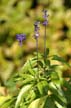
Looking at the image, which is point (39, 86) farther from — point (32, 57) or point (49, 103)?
point (32, 57)

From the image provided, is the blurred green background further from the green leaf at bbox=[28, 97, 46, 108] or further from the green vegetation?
the green leaf at bbox=[28, 97, 46, 108]

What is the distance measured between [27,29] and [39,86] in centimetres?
297

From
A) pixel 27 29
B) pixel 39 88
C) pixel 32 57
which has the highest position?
pixel 39 88

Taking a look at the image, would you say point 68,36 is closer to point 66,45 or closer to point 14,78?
point 66,45

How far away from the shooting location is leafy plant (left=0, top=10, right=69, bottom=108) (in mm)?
2533

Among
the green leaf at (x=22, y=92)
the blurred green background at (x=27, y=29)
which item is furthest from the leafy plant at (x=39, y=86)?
the blurred green background at (x=27, y=29)

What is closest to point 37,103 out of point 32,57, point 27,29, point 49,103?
point 49,103

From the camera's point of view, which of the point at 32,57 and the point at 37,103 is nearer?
the point at 37,103

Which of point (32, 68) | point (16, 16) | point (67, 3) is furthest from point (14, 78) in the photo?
point (67, 3)

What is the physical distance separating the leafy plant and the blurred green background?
180 centimetres

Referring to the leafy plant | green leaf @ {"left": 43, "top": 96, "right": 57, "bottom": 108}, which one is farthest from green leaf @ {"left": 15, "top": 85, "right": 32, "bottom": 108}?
green leaf @ {"left": 43, "top": 96, "right": 57, "bottom": 108}

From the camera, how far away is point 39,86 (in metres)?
2.54

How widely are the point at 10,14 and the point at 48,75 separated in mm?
3380

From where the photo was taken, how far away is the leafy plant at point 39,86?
8.31ft
